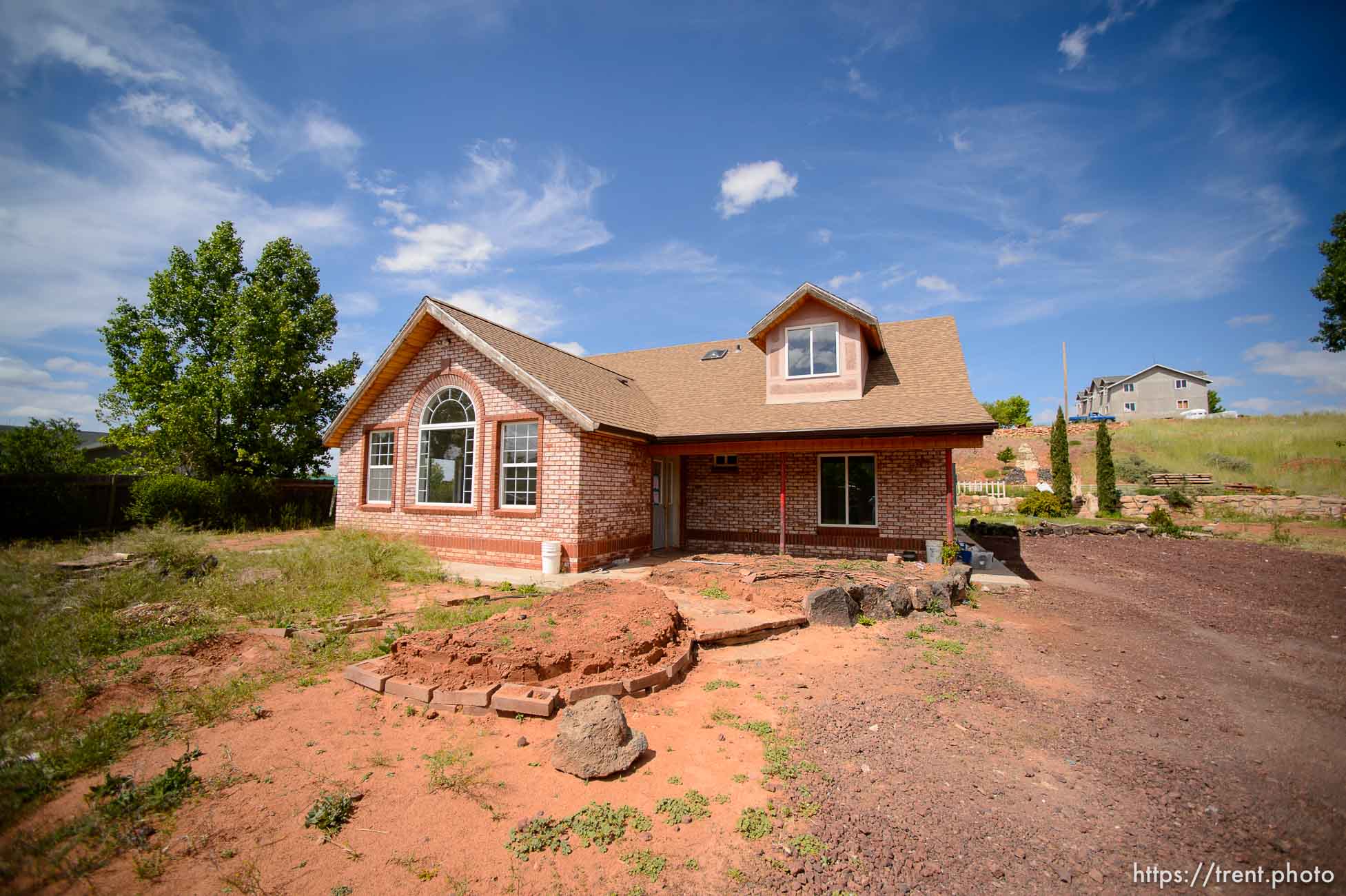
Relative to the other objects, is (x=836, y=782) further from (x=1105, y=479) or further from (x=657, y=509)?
(x=1105, y=479)

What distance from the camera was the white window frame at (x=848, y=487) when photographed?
43.5ft

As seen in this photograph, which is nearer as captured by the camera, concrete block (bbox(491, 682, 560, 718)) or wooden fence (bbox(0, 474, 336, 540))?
concrete block (bbox(491, 682, 560, 718))

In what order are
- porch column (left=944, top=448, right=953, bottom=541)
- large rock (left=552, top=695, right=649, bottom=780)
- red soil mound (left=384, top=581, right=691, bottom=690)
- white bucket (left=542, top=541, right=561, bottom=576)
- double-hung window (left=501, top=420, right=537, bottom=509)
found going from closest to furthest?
large rock (left=552, top=695, right=649, bottom=780) → red soil mound (left=384, top=581, right=691, bottom=690) → white bucket (left=542, top=541, right=561, bottom=576) → porch column (left=944, top=448, right=953, bottom=541) → double-hung window (left=501, top=420, right=537, bottom=509)

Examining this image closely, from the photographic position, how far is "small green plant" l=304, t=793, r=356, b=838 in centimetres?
333

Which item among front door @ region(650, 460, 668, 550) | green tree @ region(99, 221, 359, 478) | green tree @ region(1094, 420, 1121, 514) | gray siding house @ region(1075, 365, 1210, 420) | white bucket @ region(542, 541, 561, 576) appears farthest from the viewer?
gray siding house @ region(1075, 365, 1210, 420)

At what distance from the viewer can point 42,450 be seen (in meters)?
23.6

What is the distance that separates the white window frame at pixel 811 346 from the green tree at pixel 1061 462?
17581 millimetres

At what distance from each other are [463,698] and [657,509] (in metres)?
9.78

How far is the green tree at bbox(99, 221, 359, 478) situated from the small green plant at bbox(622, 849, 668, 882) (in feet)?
73.1

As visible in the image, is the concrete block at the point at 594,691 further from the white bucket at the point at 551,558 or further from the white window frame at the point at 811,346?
the white window frame at the point at 811,346

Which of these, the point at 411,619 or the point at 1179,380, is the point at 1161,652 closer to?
the point at 411,619

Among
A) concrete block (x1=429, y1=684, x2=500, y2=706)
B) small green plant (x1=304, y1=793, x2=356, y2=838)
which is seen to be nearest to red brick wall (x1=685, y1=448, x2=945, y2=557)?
concrete block (x1=429, y1=684, x2=500, y2=706)

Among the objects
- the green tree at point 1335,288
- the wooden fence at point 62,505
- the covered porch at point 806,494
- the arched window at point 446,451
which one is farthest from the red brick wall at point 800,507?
the green tree at point 1335,288

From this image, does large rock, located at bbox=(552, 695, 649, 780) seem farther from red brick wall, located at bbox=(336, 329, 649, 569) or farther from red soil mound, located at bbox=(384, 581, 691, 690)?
red brick wall, located at bbox=(336, 329, 649, 569)
